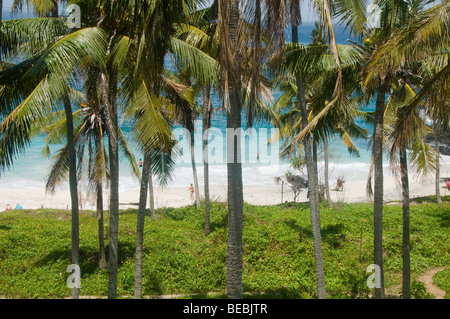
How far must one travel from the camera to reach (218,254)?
14.3 metres

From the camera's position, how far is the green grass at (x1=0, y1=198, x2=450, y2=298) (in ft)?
39.3

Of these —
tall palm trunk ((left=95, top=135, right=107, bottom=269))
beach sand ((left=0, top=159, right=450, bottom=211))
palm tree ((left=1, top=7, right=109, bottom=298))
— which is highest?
palm tree ((left=1, top=7, right=109, bottom=298))

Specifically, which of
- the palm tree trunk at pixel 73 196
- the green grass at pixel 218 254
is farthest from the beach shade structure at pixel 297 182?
the palm tree trunk at pixel 73 196

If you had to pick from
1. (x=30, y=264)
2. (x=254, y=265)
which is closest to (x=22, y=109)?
(x=30, y=264)

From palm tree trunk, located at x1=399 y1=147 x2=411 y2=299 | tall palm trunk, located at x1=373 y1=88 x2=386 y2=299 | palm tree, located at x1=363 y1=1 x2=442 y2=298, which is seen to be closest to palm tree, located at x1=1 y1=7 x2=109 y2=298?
palm tree, located at x1=363 y1=1 x2=442 y2=298

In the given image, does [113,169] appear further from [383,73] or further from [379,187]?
[379,187]

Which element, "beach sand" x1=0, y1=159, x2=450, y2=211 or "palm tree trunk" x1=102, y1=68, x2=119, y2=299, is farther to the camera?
"beach sand" x1=0, y1=159, x2=450, y2=211

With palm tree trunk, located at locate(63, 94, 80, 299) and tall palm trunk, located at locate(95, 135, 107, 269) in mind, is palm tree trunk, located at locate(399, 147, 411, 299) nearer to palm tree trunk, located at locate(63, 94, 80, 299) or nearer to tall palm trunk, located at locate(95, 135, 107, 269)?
palm tree trunk, located at locate(63, 94, 80, 299)

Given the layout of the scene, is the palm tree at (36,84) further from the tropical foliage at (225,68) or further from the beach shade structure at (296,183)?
the beach shade structure at (296,183)

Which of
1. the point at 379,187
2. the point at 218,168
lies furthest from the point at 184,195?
the point at 379,187

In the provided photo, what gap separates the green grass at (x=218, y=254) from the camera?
12.0 meters

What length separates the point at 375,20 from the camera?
8.88 metres

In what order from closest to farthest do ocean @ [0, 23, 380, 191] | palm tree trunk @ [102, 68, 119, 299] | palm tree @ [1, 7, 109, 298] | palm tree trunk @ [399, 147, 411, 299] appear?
palm tree @ [1, 7, 109, 298] < palm tree trunk @ [102, 68, 119, 299] < palm tree trunk @ [399, 147, 411, 299] < ocean @ [0, 23, 380, 191]
